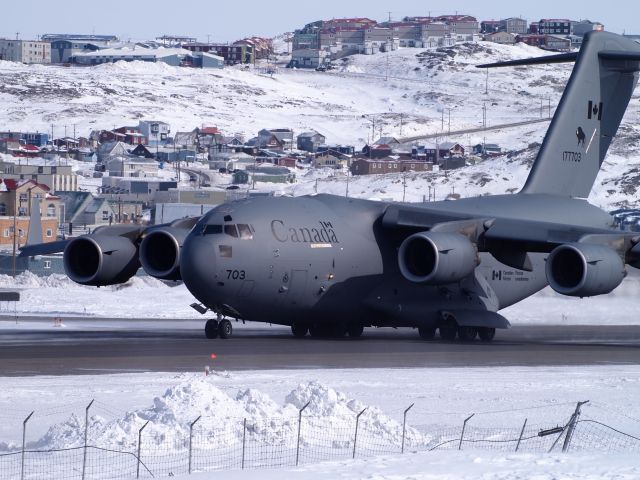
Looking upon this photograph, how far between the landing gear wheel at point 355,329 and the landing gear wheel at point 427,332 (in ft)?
5.18

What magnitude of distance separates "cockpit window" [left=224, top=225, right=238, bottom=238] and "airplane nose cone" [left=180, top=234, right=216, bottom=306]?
0.50m

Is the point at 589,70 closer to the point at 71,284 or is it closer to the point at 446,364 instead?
the point at 446,364

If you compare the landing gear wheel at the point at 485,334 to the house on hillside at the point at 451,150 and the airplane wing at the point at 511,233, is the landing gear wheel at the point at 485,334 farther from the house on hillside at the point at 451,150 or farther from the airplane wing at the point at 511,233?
the house on hillside at the point at 451,150

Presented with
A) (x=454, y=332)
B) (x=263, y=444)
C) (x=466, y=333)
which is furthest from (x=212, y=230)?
(x=263, y=444)

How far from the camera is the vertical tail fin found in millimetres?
39750

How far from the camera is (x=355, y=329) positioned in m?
35.8

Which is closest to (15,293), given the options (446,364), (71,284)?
(71,284)

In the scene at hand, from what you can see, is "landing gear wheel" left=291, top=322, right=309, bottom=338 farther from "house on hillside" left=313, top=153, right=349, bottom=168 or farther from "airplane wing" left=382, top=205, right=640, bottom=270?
"house on hillside" left=313, top=153, right=349, bottom=168

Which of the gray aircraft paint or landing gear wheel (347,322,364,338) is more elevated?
the gray aircraft paint

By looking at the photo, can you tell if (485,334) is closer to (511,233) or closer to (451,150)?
(511,233)

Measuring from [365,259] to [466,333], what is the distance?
Answer: 135 inches

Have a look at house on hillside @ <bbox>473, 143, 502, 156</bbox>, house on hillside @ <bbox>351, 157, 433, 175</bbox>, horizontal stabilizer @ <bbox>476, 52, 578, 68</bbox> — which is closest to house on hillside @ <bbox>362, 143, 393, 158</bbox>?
house on hillside @ <bbox>351, 157, 433, 175</bbox>

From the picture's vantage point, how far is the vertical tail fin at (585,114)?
39.8 m

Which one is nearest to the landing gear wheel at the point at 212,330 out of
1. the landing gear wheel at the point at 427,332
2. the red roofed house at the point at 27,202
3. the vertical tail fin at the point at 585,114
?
the landing gear wheel at the point at 427,332
